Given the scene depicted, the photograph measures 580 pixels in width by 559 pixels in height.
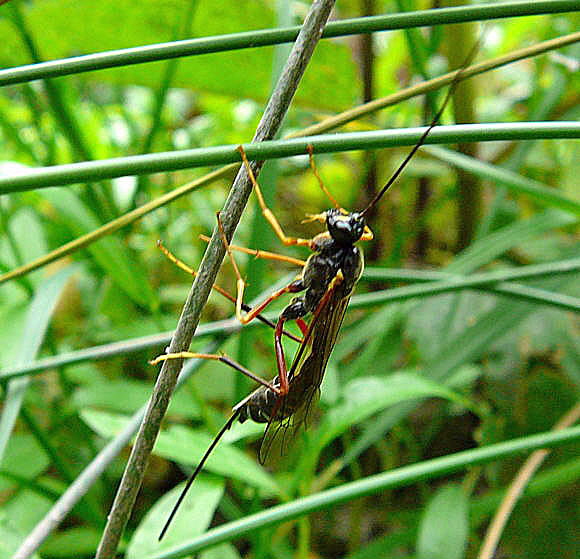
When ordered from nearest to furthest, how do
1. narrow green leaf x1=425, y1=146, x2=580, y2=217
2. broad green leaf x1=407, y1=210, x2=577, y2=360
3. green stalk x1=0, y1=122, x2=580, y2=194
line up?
green stalk x1=0, y1=122, x2=580, y2=194
narrow green leaf x1=425, y1=146, x2=580, y2=217
broad green leaf x1=407, y1=210, x2=577, y2=360

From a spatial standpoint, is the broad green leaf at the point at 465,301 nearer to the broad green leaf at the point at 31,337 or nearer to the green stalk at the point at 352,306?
the green stalk at the point at 352,306

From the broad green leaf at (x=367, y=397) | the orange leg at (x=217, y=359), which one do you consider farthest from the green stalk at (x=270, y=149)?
the broad green leaf at (x=367, y=397)

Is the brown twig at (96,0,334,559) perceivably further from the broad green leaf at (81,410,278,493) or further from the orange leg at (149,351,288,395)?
the broad green leaf at (81,410,278,493)

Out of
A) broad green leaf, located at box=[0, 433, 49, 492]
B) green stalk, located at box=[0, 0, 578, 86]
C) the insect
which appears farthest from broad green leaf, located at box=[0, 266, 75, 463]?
green stalk, located at box=[0, 0, 578, 86]

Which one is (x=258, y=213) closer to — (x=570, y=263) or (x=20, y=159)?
(x=570, y=263)

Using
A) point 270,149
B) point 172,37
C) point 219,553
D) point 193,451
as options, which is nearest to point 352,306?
point 193,451

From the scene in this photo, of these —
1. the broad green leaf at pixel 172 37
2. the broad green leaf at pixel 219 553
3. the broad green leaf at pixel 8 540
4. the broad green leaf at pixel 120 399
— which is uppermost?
the broad green leaf at pixel 172 37
